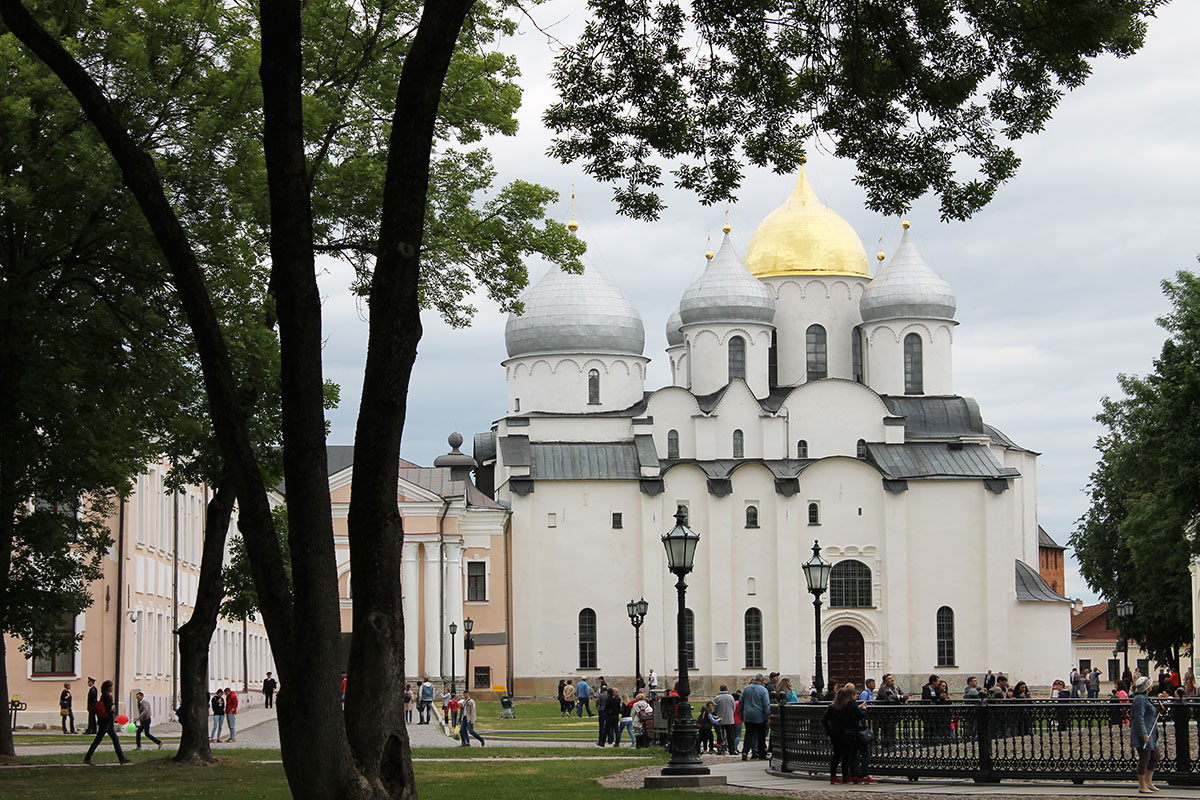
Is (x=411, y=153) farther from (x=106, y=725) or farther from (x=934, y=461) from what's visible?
(x=934, y=461)

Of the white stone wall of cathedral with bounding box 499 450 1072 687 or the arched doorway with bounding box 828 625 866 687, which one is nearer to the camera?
the white stone wall of cathedral with bounding box 499 450 1072 687

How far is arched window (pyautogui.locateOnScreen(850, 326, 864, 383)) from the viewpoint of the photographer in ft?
249

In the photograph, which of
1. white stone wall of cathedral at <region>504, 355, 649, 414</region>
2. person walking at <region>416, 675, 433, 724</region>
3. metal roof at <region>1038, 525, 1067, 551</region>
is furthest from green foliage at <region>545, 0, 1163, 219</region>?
metal roof at <region>1038, 525, 1067, 551</region>

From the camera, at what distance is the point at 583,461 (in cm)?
6994

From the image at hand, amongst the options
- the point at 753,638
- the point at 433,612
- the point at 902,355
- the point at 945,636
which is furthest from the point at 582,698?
the point at 902,355

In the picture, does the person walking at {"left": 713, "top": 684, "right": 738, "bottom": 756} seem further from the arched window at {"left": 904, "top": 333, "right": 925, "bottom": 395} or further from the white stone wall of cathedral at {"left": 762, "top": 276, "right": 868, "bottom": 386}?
the arched window at {"left": 904, "top": 333, "right": 925, "bottom": 395}

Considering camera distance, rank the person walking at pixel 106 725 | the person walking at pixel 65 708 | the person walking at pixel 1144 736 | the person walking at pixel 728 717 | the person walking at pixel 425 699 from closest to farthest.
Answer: the person walking at pixel 1144 736 → the person walking at pixel 106 725 → the person walking at pixel 728 717 → the person walking at pixel 65 708 → the person walking at pixel 425 699

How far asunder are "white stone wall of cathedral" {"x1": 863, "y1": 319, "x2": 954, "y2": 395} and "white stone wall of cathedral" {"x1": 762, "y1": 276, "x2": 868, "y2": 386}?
139 centimetres

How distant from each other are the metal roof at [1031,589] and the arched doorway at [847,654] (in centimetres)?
700

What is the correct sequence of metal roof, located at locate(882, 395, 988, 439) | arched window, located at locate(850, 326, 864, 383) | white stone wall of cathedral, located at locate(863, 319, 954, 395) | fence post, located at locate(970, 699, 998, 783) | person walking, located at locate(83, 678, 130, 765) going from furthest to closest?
arched window, located at locate(850, 326, 864, 383), white stone wall of cathedral, located at locate(863, 319, 954, 395), metal roof, located at locate(882, 395, 988, 439), person walking, located at locate(83, 678, 130, 765), fence post, located at locate(970, 699, 998, 783)

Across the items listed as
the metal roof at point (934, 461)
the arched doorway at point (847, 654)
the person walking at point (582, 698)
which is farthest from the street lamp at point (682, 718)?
the metal roof at point (934, 461)

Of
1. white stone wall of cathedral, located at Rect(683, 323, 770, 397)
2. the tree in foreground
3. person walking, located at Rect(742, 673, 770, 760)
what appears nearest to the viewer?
the tree in foreground

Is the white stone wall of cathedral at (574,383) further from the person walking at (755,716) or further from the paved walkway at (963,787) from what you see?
the paved walkway at (963,787)

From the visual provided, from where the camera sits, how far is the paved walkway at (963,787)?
1827cm
